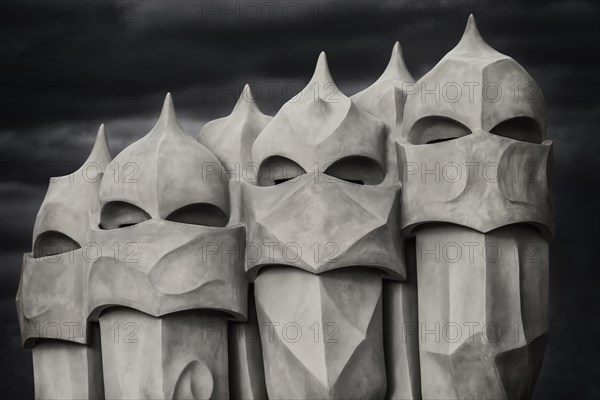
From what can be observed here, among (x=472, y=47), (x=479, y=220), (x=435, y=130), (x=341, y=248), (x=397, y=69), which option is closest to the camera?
(x=479, y=220)

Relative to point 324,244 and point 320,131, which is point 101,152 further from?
point 324,244

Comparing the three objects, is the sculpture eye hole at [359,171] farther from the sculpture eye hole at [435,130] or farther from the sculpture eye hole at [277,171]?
the sculpture eye hole at [435,130]

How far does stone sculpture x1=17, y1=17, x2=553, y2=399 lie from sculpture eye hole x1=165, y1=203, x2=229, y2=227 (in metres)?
0.04

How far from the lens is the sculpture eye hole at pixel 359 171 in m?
19.3

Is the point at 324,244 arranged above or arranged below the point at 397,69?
below

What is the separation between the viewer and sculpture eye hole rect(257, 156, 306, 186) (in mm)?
19297

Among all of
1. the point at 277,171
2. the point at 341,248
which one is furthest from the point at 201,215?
the point at 341,248

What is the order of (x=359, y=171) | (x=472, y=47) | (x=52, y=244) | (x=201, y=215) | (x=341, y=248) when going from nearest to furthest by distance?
(x=341, y=248) → (x=472, y=47) → (x=359, y=171) → (x=201, y=215) → (x=52, y=244)

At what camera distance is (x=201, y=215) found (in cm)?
2016

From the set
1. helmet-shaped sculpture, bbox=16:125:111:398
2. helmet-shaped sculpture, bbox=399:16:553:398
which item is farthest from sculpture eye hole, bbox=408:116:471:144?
helmet-shaped sculpture, bbox=16:125:111:398

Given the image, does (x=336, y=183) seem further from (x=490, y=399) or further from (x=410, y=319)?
(x=490, y=399)

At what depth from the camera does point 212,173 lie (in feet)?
65.5

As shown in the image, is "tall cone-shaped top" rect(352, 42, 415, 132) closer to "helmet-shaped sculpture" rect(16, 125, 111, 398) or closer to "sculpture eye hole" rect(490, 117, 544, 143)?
"sculpture eye hole" rect(490, 117, 544, 143)

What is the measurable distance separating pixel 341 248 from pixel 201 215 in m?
2.93
